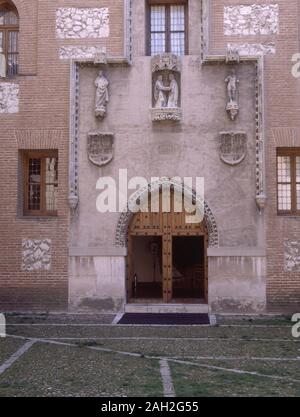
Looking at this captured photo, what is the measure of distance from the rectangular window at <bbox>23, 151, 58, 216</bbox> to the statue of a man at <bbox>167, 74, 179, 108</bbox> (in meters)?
3.52

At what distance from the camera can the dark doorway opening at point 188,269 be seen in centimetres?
1555

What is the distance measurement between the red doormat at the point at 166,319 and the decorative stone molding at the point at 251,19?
770 centimetres

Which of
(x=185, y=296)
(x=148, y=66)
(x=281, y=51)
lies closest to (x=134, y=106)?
(x=148, y=66)

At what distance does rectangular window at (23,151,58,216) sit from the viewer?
1485cm

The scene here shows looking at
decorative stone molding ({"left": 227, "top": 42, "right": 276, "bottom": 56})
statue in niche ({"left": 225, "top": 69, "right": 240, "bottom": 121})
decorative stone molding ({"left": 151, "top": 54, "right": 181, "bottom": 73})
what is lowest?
statue in niche ({"left": 225, "top": 69, "right": 240, "bottom": 121})

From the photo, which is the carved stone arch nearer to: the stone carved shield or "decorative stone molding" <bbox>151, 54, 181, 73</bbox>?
the stone carved shield

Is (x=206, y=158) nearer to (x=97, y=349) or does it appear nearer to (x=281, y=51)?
(x=281, y=51)

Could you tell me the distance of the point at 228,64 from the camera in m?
14.3

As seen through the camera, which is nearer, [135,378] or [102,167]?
[135,378]

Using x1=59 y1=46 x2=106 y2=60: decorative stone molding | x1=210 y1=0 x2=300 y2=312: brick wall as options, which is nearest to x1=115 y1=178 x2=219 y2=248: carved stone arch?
x1=210 y1=0 x2=300 y2=312: brick wall

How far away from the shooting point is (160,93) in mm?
14352

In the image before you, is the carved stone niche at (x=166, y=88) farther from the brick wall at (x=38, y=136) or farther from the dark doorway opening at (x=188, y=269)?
the dark doorway opening at (x=188, y=269)

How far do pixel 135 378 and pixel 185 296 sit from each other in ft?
24.9

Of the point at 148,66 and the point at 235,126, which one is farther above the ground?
the point at 148,66
